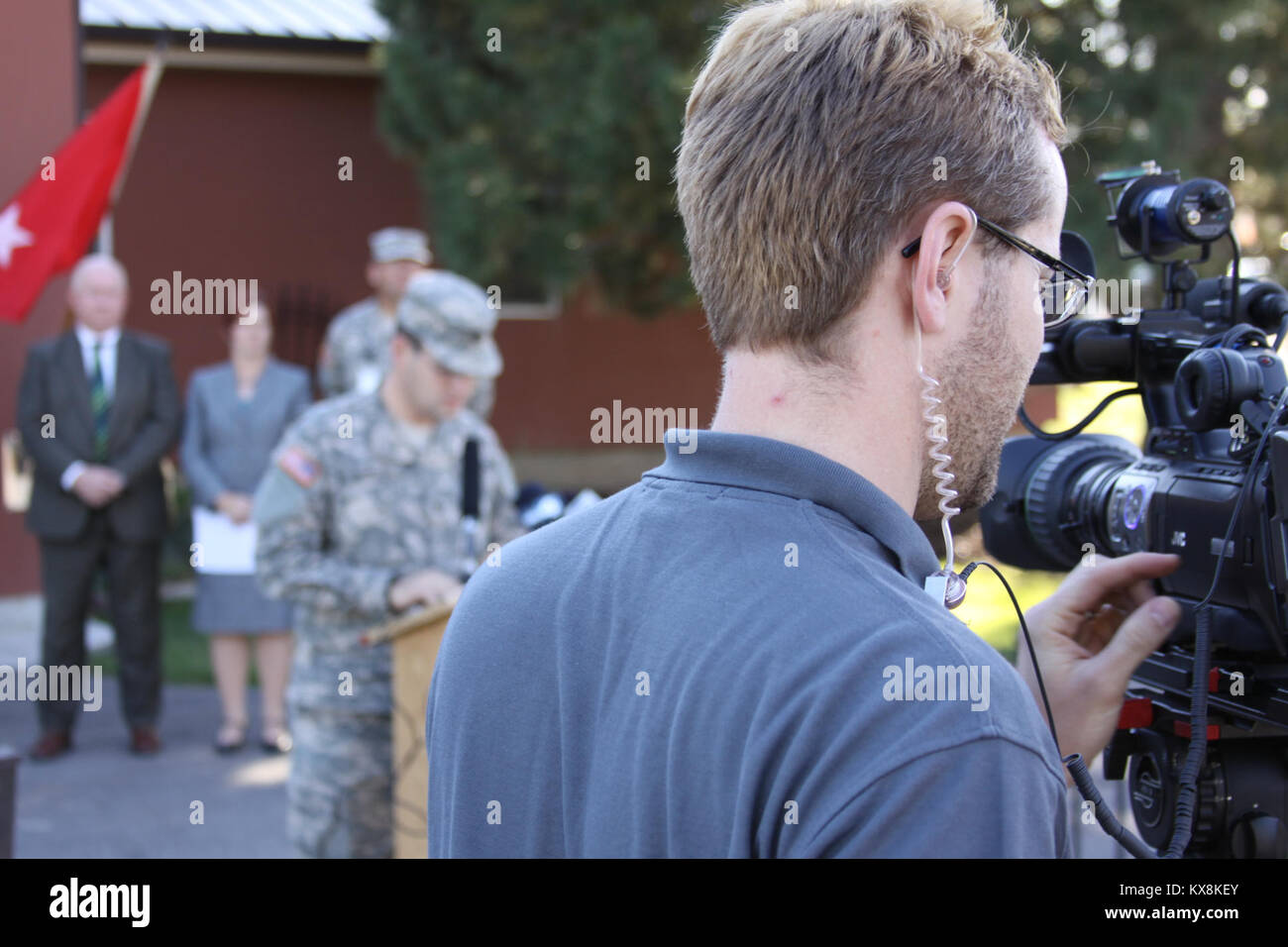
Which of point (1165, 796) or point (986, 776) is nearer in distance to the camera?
point (986, 776)

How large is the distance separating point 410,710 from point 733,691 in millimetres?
2566

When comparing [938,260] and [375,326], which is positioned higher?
[375,326]

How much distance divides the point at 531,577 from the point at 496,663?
0.09 meters

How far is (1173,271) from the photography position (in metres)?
2.12

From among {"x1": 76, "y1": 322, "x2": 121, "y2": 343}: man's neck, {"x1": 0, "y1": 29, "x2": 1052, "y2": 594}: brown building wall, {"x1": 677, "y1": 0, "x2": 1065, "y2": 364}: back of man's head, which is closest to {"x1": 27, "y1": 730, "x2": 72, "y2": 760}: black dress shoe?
{"x1": 76, "y1": 322, "x2": 121, "y2": 343}: man's neck

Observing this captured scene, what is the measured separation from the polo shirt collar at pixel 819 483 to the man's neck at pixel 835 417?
3 cm

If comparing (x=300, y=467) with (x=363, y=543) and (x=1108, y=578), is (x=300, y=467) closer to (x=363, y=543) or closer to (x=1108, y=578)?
(x=363, y=543)

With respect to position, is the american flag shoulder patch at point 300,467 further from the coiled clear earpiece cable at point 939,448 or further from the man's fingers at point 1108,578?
the coiled clear earpiece cable at point 939,448

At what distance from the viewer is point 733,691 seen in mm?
1095

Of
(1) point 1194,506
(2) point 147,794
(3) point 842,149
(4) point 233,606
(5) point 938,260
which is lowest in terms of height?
(2) point 147,794

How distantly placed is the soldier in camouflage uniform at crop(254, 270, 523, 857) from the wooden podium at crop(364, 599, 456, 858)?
39mm
